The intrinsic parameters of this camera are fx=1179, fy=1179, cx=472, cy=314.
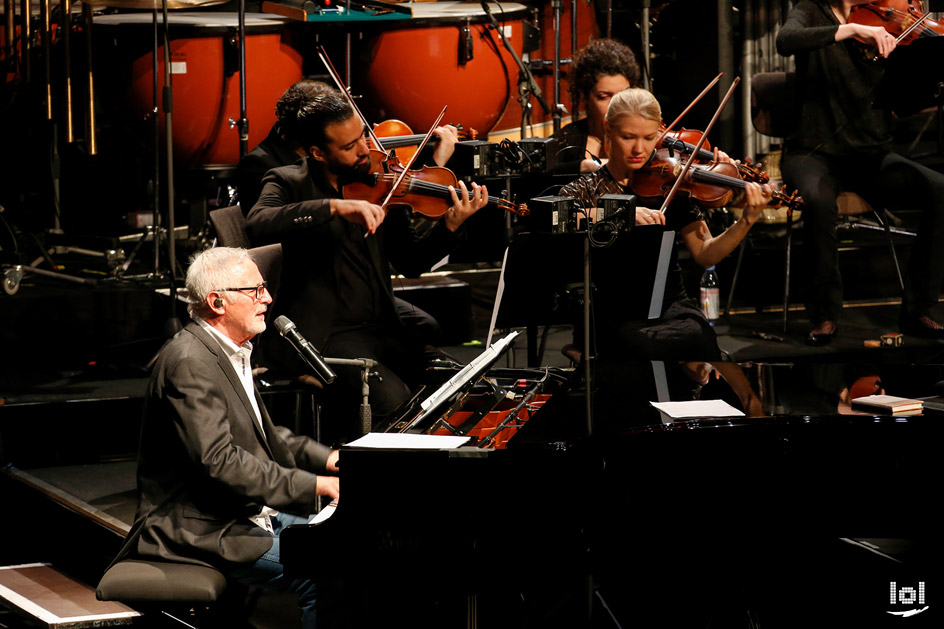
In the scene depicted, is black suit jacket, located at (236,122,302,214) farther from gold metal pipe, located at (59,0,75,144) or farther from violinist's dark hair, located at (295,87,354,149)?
gold metal pipe, located at (59,0,75,144)

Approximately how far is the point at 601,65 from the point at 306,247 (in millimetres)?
1602

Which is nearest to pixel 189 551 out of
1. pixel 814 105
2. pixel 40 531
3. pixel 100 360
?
pixel 40 531

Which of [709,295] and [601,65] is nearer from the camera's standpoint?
[601,65]

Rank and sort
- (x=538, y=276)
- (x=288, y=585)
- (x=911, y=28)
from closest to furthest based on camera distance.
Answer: (x=288, y=585) → (x=538, y=276) → (x=911, y=28)

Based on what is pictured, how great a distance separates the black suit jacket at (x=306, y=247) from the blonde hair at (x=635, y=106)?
748mm

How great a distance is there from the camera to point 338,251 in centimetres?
409

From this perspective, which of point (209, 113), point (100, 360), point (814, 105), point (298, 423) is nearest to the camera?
point (298, 423)

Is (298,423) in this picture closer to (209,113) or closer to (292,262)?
(292,262)

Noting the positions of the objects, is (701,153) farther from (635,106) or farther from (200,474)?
(200,474)

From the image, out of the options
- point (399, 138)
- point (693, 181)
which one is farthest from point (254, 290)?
point (693, 181)

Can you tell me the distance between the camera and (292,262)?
405 centimetres

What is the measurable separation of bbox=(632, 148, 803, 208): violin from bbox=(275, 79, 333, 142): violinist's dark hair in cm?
119

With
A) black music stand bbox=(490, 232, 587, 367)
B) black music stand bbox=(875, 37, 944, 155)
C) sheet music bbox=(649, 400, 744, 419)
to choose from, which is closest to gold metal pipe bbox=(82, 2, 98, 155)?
black music stand bbox=(490, 232, 587, 367)

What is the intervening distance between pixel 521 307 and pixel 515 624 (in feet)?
2.80
